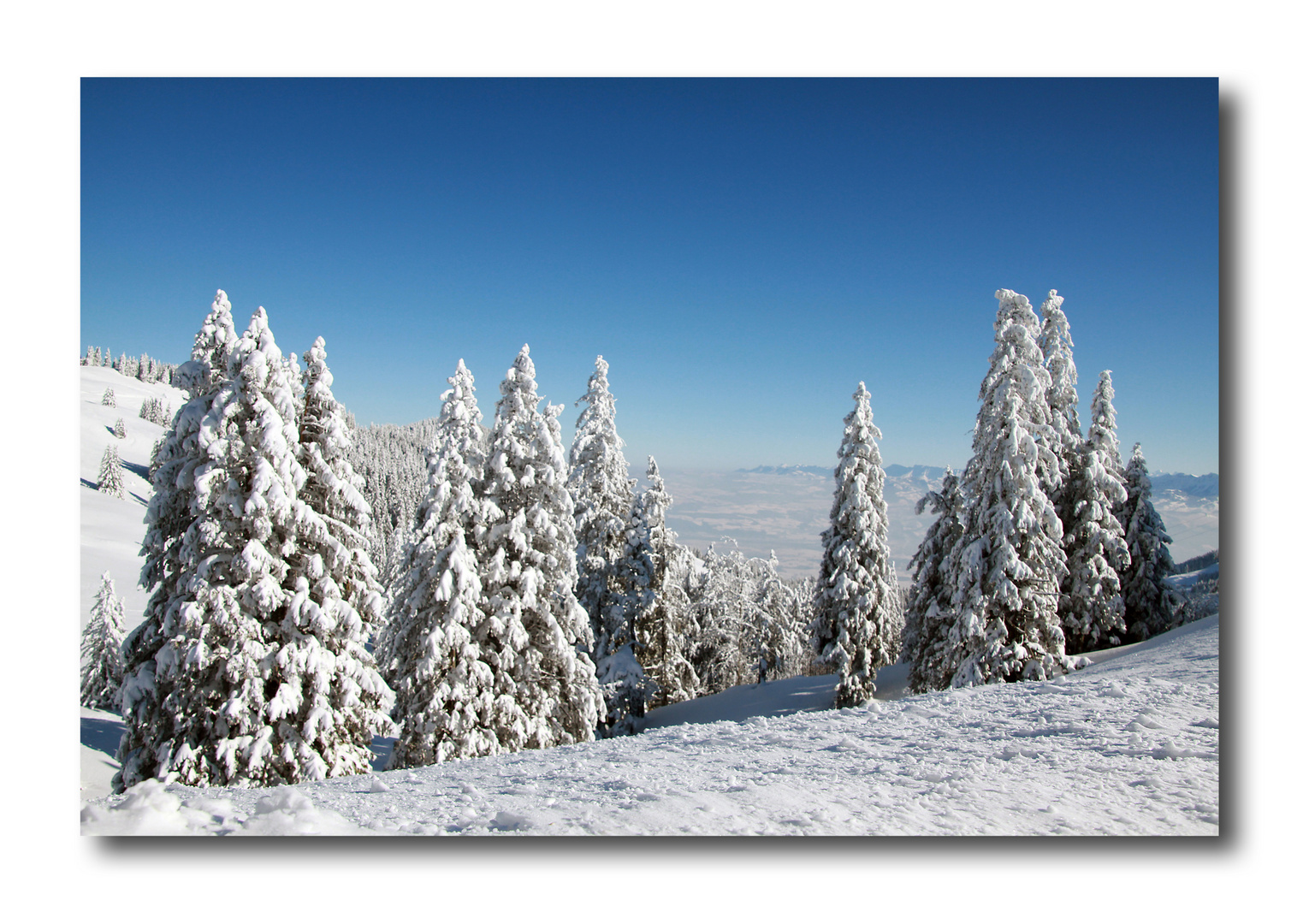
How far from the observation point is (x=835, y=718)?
323 inches

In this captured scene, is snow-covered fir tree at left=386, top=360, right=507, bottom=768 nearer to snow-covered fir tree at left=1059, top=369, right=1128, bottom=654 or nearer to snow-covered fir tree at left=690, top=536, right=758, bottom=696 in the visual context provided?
snow-covered fir tree at left=690, top=536, right=758, bottom=696

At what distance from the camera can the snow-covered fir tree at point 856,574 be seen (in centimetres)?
2328

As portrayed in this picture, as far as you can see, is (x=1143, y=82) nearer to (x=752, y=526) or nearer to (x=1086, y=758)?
(x=1086, y=758)

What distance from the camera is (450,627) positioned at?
1399 centimetres

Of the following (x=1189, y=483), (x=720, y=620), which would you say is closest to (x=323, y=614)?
(x=1189, y=483)

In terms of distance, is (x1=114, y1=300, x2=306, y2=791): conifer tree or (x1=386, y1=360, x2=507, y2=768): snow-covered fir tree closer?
(x1=114, y1=300, x2=306, y2=791): conifer tree

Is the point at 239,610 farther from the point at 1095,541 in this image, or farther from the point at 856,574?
the point at 1095,541

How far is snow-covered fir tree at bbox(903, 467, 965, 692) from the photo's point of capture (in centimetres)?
1880

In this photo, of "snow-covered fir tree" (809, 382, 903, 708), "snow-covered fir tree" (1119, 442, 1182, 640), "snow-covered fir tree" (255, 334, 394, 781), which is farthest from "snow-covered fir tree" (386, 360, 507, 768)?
"snow-covered fir tree" (1119, 442, 1182, 640)

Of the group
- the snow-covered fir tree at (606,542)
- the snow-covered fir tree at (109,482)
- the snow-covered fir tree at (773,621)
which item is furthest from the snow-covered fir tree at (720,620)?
the snow-covered fir tree at (109,482)

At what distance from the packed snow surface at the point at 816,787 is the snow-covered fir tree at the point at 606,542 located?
13.7 m

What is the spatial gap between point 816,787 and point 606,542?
54.7 ft

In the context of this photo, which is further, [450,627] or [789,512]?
[789,512]

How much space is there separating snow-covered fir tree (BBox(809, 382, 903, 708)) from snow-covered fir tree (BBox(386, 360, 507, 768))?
44.7 feet
